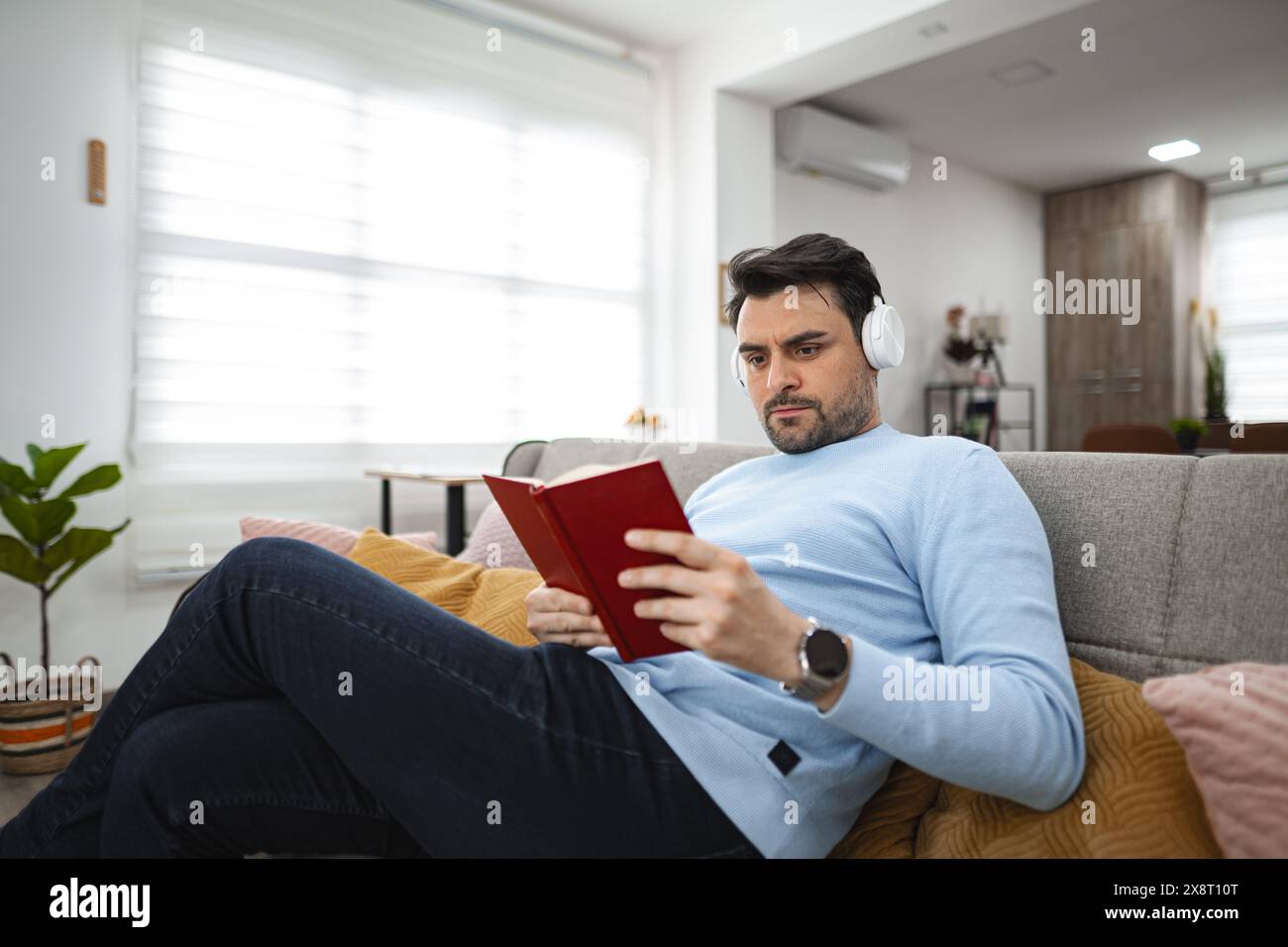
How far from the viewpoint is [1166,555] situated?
0.99 m

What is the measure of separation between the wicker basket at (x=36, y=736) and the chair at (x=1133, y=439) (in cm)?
346

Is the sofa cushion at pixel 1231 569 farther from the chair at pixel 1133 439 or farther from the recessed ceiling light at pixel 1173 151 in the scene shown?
the recessed ceiling light at pixel 1173 151

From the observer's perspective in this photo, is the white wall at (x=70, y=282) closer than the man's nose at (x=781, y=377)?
No

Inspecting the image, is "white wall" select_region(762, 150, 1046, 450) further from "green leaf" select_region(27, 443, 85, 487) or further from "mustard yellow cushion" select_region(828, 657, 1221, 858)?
"mustard yellow cushion" select_region(828, 657, 1221, 858)

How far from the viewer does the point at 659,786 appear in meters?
0.92

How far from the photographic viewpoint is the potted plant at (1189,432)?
138 inches

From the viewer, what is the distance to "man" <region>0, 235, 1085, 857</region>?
2.61 feet

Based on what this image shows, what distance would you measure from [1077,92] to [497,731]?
5.02m

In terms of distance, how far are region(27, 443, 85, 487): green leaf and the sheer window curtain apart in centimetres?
44

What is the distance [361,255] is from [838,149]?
8.61 ft

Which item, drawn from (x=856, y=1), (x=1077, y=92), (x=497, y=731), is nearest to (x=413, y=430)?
(x=856, y=1)

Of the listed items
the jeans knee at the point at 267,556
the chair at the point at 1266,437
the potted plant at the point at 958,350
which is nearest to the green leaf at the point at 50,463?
the jeans knee at the point at 267,556

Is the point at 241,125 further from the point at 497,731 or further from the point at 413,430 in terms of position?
the point at 497,731

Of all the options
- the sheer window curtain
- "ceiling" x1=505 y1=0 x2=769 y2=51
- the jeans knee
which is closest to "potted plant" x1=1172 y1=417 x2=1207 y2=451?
the sheer window curtain
